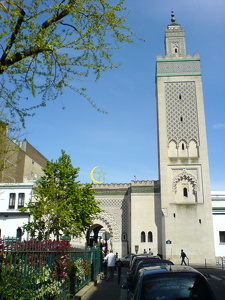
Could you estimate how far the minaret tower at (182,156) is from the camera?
3117 cm

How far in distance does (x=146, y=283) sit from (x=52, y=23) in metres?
5.23

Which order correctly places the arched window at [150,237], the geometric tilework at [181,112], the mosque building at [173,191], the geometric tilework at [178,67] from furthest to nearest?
the geometric tilework at [178,67], the geometric tilework at [181,112], the arched window at [150,237], the mosque building at [173,191]

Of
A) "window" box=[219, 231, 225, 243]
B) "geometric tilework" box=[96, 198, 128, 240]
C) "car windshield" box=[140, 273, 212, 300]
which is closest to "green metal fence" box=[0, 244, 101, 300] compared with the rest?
"car windshield" box=[140, 273, 212, 300]

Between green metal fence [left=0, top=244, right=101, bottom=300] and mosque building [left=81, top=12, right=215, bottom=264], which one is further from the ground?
mosque building [left=81, top=12, right=215, bottom=264]

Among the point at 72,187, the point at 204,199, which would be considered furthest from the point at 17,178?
the point at 204,199

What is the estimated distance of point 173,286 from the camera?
473 centimetres

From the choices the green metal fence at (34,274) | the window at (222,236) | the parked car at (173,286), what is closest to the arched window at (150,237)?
the window at (222,236)

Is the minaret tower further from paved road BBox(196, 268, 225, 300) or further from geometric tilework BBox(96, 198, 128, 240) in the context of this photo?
paved road BBox(196, 268, 225, 300)

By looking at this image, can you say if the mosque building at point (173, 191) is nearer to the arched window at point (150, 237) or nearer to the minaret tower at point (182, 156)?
the minaret tower at point (182, 156)

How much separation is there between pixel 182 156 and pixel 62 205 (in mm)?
16214

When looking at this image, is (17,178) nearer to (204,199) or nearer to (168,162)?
(168,162)

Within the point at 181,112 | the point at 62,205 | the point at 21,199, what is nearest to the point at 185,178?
→ the point at 181,112

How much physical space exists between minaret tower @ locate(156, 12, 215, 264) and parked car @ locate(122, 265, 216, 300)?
1081 inches

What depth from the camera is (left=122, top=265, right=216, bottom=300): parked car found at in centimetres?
457
